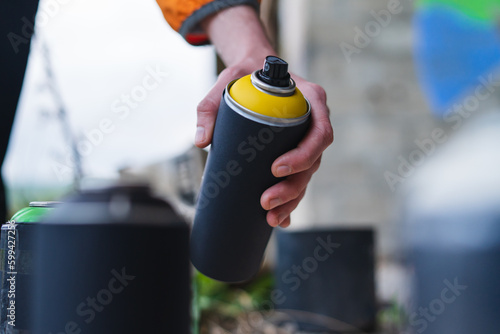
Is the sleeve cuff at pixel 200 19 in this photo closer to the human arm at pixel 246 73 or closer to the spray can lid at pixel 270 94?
the human arm at pixel 246 73

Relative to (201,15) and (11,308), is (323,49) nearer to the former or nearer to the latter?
(201,15)

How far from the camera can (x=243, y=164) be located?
743mm

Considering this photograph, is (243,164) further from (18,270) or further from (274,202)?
(18,270)

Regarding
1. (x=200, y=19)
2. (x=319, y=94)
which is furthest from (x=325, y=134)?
(x=200, y=19)

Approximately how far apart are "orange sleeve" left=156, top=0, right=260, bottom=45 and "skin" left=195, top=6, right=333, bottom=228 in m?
0.02

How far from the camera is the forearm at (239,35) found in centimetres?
99

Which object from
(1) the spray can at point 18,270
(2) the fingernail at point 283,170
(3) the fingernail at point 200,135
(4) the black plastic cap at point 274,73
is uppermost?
(4) the black plastic cap at point 274,73

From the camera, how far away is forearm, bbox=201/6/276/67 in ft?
3.25

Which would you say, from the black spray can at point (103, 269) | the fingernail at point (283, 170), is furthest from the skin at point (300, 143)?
the black spray can at point (103, 269)

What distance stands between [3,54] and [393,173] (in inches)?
95.3

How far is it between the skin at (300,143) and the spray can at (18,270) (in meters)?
0.29

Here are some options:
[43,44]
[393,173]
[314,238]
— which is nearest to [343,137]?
[393,173]

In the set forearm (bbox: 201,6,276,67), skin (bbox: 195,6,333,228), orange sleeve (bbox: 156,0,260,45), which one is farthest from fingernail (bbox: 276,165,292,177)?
orange sleeve (bbox: 156,0,260,45)

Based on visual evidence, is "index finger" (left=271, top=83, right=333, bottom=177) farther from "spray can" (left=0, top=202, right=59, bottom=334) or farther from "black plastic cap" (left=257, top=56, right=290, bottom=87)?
"spray can" (left=0, top=202, right=59, bottom=334)
